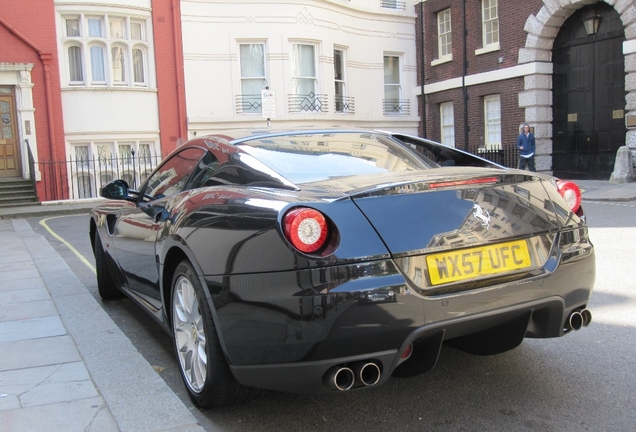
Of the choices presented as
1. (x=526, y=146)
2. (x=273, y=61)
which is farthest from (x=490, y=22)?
(x=273, y=61)

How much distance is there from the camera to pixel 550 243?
10.1ft

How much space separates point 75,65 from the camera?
1931 cm

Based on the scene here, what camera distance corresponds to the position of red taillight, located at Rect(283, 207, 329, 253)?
8.66 feet

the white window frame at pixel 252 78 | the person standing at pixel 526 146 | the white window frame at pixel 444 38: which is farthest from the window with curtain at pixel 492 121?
the white window frame at pixel 252 78

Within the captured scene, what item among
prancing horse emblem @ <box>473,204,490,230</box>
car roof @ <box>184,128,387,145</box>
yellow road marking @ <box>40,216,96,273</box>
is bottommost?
yellow road marking @ <box>40,216,96,273</box>

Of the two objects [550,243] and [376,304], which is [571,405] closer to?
[550,243]

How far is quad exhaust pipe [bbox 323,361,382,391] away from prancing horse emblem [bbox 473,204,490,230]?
83 cm

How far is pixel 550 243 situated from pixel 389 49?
2225cm

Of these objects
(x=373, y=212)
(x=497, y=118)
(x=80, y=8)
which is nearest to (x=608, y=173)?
(x=497, y=118)

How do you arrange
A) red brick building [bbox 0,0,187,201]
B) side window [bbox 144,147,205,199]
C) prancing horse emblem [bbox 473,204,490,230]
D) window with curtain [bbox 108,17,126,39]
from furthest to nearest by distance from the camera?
window with curtain [bbox 108,17,126,39] → red brick building [bbox 0,0,187,201] → side window [bbox 144,147,205,199] → prancing horse emblem [bbox 473,204,490,230]

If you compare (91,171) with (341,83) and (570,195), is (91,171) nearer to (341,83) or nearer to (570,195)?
(341,83)

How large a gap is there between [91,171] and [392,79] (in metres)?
12.2

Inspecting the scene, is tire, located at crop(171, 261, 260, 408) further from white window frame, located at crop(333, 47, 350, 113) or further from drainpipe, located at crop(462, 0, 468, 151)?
drainpipe, located at crop(462, 0, 468, 151)

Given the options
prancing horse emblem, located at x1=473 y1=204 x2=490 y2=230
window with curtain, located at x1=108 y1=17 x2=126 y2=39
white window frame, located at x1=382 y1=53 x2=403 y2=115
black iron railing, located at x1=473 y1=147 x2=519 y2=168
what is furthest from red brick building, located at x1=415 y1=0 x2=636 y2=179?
prancing horse emblem, located at x1=473 y1=204 x2=490 y2=230
